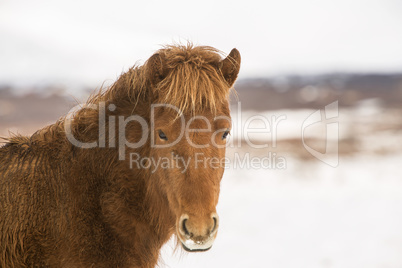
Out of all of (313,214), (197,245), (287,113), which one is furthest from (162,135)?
(287,113)

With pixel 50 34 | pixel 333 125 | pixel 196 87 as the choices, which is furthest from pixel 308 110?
pixel 50 34

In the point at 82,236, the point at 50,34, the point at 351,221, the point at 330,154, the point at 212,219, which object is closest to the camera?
the point at 212,219

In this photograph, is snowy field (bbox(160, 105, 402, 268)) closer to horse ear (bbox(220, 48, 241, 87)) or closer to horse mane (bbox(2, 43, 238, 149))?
horse mane (bbox(2, 43, 238, 149))

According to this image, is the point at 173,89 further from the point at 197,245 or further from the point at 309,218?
the point at 309,218

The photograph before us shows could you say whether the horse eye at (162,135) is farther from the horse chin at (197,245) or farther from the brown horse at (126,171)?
the horse chin at (197,245)

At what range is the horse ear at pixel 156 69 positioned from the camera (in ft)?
9.82

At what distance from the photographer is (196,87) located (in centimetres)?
289

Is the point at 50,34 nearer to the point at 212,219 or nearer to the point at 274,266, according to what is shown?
the point at 274,266

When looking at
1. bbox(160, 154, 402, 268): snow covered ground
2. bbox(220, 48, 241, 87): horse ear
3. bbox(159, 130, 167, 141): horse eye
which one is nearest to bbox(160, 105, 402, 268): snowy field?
bbox(160, 154, 402, 268): snow covered ground

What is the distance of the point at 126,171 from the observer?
306 cm

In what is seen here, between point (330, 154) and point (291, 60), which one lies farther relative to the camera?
point (291, 60)

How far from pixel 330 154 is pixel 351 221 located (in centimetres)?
527

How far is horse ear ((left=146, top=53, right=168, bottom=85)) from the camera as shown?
2.99m

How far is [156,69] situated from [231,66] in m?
0.64
